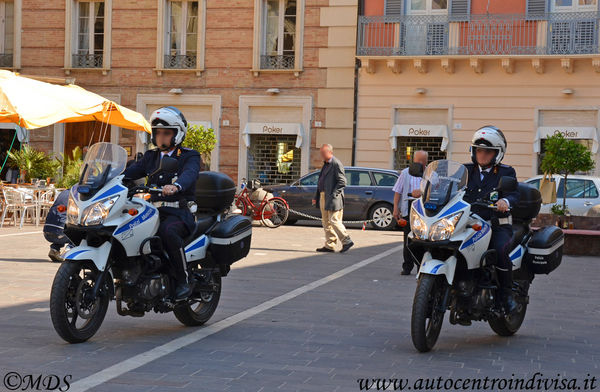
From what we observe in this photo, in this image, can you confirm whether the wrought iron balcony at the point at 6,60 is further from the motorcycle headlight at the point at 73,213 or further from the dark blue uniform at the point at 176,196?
the motorcycle headlight at the point at 73,213

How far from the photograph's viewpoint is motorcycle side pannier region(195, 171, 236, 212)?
810 cm

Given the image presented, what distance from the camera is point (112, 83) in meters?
30.7

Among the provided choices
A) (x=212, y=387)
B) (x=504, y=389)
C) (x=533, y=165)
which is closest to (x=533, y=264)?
(x=504, y=389)

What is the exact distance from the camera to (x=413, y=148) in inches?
1121

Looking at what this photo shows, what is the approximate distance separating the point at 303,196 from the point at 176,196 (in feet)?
54.3

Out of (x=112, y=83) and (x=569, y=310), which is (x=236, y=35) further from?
(x=569, y=310)

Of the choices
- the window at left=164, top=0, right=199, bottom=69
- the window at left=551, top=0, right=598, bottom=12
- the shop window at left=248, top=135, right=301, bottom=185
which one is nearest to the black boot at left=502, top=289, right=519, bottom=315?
the window at left=551, top=0, right=598, bottom=12

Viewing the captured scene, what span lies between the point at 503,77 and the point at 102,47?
12.6 m

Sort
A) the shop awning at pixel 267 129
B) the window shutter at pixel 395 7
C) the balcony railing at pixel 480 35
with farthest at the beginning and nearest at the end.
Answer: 1. the shop awning at pixel 267 129
2. the window shutter at pixel 395 7
3. the balcony railing at pixel 480 35

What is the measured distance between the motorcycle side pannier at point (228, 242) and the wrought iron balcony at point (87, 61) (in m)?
23.9

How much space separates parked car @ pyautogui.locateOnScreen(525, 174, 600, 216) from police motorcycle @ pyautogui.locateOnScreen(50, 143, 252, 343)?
588 inches

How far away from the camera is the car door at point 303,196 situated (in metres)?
24.1

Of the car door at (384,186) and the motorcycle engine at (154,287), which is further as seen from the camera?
the car door at (384,186)

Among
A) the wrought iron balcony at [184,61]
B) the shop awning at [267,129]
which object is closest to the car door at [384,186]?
the shop awning at [267,129]
